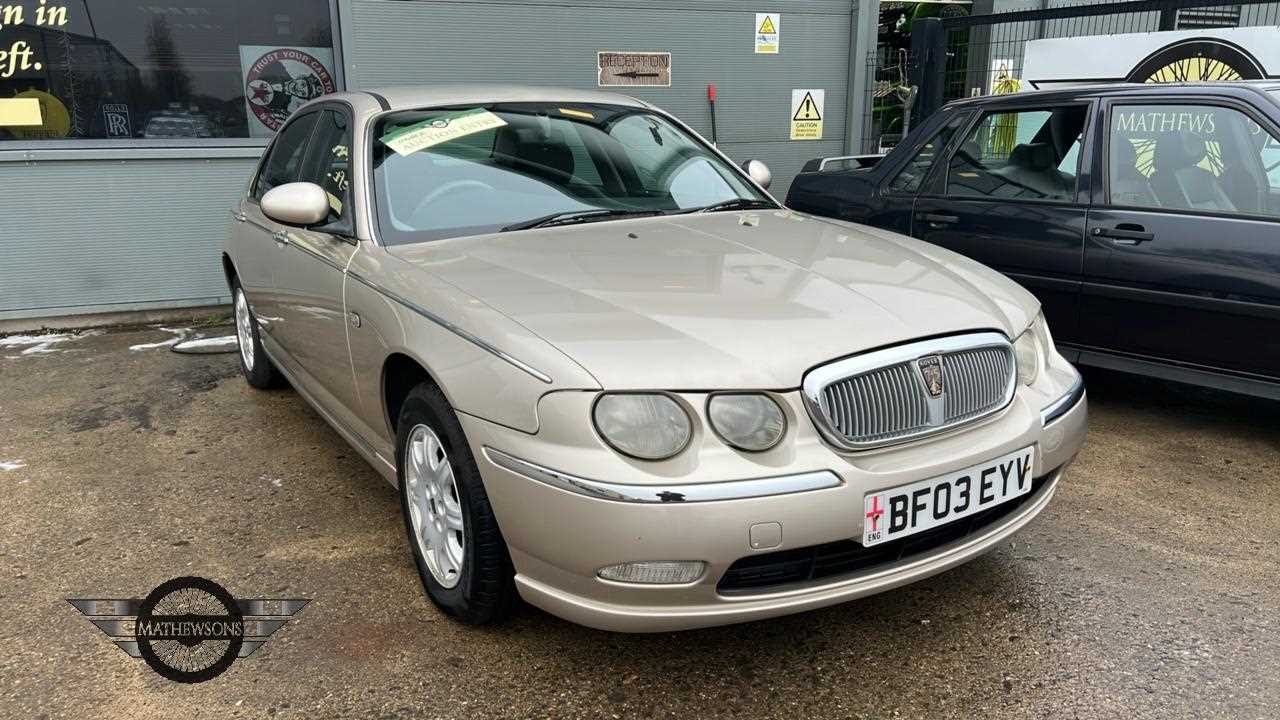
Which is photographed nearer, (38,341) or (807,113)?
(38,341)

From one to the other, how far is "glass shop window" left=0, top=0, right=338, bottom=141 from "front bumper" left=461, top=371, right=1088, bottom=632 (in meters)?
5.13

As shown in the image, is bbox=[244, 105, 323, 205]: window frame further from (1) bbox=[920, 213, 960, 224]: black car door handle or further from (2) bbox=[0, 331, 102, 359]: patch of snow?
(1) bbox=[920, 213, 960, 224]: black car door handle

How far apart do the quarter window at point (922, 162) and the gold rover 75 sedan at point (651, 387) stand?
1.64 meters

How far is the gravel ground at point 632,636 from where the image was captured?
2.31 metres

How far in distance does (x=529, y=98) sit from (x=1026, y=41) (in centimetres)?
472

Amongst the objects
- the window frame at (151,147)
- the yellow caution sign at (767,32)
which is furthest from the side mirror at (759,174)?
the yellow caution sign at (767,32)

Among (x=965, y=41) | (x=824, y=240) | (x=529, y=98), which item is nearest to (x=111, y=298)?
(x=529, y=98)

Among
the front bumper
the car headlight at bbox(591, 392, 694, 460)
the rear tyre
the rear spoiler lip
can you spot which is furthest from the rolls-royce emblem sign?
the rear spoiler lip

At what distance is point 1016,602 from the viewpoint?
271 cm

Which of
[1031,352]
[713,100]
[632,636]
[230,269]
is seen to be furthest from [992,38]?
[632,636]

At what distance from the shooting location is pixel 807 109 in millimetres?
8023

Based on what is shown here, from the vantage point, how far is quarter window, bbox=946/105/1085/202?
13.9 feet

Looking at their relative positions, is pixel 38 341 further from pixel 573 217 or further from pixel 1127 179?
pixel 1127 179

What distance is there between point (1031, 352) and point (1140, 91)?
6.81 ft
